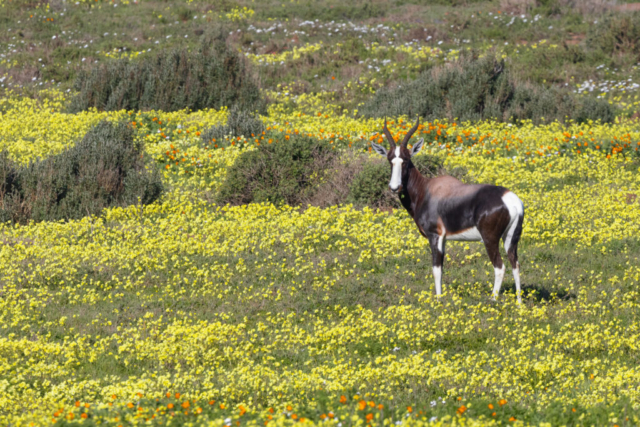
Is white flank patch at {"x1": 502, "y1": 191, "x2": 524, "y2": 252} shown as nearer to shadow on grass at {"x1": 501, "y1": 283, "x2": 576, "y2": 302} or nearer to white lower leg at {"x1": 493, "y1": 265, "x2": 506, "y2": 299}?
white lower leg at {"x1": 493, "y1": 265, "x2": 506, "y2": 299}

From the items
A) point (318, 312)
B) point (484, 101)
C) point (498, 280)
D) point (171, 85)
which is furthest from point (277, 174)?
point (484, 101)

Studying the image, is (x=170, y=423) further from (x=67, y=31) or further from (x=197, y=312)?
(x=67, y=31)

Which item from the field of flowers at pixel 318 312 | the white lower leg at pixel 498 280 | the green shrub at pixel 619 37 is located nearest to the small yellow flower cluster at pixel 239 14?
the green shrub at pixel 619 37

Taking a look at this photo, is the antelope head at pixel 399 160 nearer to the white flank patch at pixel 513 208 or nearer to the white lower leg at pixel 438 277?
the white lower leg at pixel 438 277

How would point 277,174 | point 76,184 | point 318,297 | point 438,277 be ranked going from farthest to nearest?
point 277,174 < point 76,184 < point 318,297 < point 438,277

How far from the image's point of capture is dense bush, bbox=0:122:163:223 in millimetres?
15341

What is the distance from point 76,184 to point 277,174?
446 centimetres

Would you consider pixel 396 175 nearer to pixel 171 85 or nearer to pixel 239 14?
pixel 171 85

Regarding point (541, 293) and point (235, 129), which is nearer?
point (541, 293)

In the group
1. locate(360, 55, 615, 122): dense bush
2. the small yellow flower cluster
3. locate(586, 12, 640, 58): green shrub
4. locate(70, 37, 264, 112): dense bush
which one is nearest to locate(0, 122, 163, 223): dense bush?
locate(70, 37, 264, 112): dense bush

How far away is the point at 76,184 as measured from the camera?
16.0 m

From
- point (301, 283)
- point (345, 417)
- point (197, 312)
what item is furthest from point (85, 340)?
point (345, 417)

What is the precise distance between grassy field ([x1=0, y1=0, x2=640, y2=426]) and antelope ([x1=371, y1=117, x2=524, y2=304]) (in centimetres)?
75

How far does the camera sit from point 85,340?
9.44 meters
